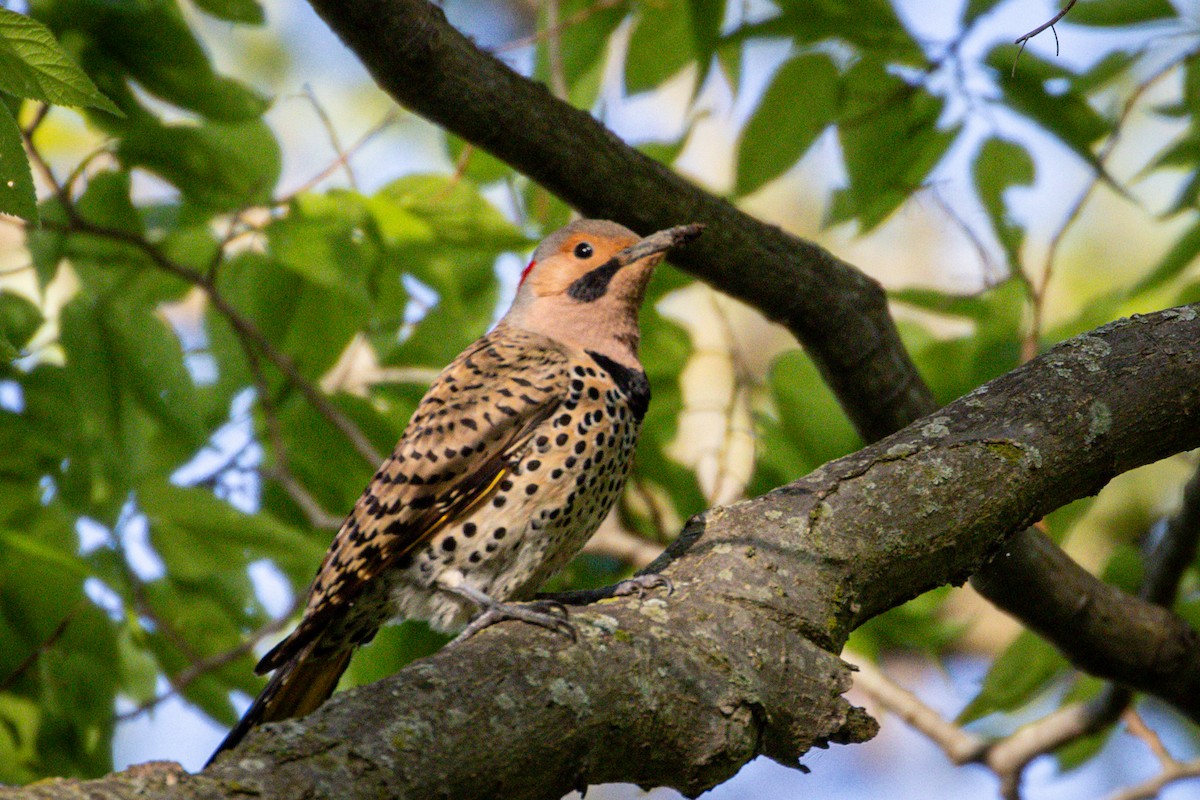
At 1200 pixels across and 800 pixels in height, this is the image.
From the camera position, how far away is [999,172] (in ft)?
13.9

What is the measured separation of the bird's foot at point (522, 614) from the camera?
245 centimetres

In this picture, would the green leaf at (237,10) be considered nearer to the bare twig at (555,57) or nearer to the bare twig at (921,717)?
the bare twig at (555,57)

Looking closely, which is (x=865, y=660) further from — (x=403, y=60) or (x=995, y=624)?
(x=995, y=624)

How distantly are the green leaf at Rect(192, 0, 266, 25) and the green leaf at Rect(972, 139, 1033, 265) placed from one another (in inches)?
90.5

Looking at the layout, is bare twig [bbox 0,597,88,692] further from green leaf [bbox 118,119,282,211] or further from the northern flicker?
green leaf [bbox 118,119,282,211]

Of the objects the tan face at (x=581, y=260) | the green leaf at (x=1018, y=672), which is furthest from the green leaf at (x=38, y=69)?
the green leaf at (x=1018, y=672)

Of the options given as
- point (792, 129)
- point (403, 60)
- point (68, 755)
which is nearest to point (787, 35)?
point (792, 129)

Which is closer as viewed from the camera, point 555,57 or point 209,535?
point 209,535

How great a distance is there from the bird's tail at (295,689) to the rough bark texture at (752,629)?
1.16 metres

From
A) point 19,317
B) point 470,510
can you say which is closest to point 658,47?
point 470,510

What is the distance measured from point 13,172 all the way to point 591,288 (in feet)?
7.24

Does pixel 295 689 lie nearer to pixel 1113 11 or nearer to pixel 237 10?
pixel 237 10

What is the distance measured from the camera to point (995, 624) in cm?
798

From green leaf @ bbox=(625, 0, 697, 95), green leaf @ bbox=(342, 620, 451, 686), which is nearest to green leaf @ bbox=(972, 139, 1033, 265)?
green leaf @ bbox=(625, 0, 697, 95)
